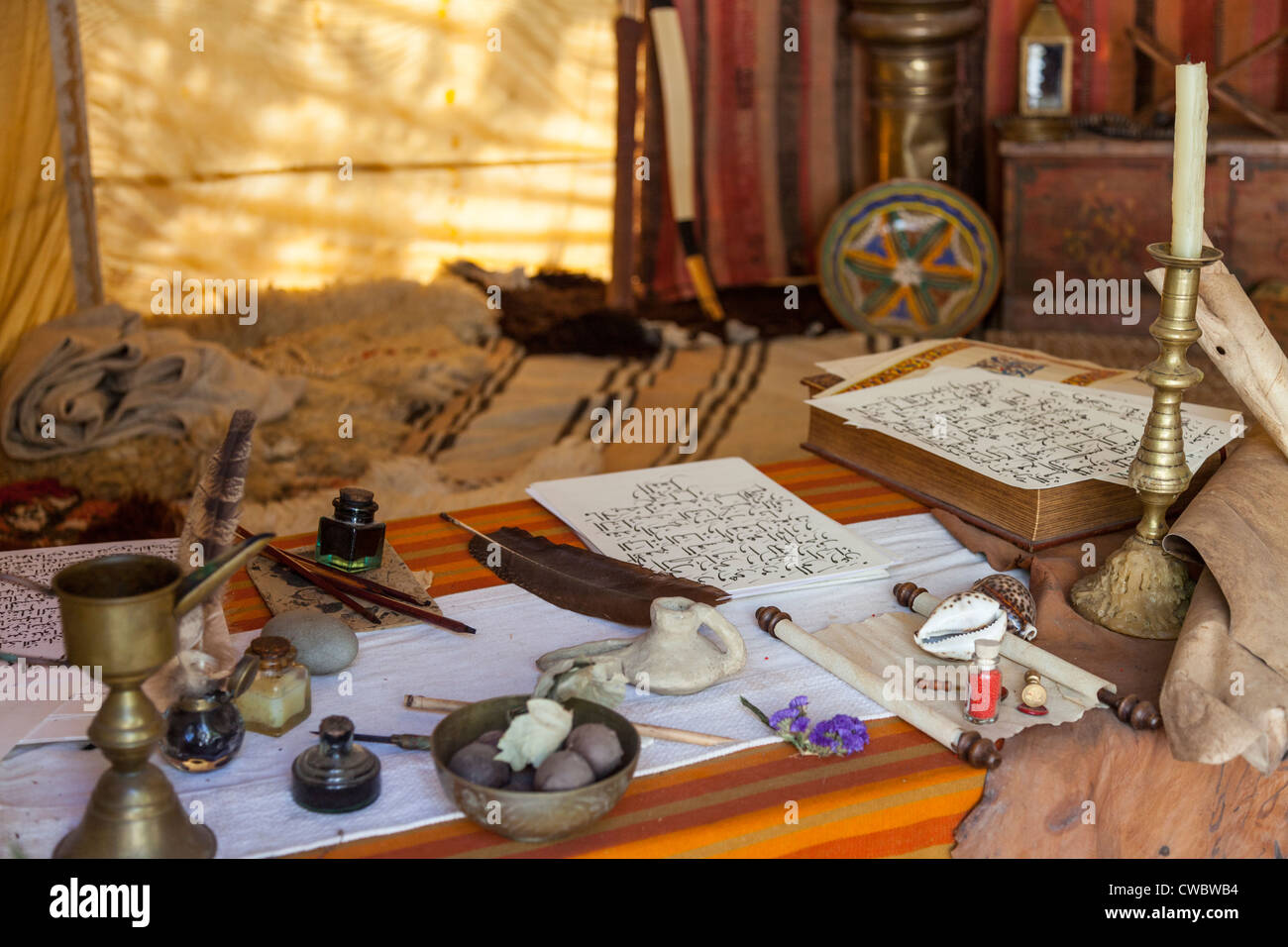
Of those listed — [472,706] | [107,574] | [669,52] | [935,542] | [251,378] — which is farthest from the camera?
[669,52]

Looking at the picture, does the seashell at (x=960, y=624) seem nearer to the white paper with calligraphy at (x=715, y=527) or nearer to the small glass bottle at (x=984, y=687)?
the small glass bottle at (x=984, y=687)

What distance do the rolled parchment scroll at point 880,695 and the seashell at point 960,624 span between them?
0.24ft

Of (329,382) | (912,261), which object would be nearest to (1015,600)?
(329,382)

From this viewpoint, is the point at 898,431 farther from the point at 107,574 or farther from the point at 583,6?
the point at 583,6

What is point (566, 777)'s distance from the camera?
983mm

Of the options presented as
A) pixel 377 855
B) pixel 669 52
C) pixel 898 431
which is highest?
pixel 669 52

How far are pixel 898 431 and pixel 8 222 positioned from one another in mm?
2750

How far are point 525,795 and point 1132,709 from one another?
1.81 ft

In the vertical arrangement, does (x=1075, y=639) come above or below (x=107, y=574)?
below

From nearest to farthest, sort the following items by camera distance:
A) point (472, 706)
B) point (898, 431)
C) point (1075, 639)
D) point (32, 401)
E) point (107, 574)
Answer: point (107, 574) → point (472, 706) → point (1075, 639) → point (898, 431) → point (32, 401)

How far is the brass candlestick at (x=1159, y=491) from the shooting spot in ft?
4.09

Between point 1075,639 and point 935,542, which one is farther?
point 935,542

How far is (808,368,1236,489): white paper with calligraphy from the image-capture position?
5.24 ft

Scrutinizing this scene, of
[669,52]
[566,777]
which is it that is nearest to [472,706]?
[566,777]
